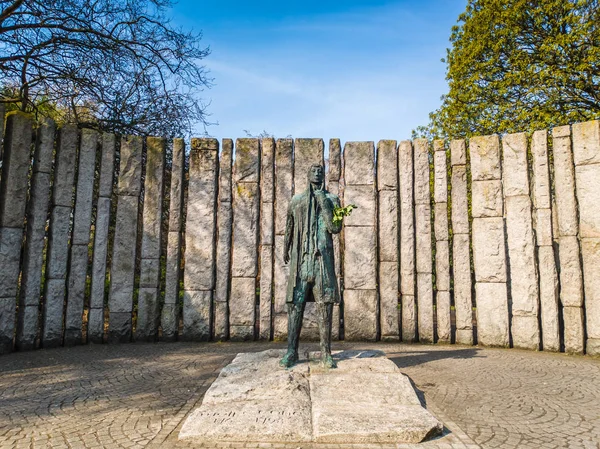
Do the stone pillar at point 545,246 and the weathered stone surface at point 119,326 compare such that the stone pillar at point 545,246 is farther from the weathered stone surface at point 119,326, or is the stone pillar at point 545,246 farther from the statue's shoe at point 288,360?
the weathered stone surface at point 119,326

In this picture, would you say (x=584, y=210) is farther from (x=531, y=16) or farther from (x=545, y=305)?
(x=531, y=16)

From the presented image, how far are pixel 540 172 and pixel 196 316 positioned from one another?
685 centimetres

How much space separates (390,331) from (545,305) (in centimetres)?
271

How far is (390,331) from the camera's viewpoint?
26.5ft

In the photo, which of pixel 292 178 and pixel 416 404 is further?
pixel 292 178

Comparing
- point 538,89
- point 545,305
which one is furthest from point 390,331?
point 538,89

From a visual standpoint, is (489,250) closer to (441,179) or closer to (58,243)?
(441,179)

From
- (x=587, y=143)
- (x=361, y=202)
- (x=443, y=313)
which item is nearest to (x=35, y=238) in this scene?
(x=361, y=202)

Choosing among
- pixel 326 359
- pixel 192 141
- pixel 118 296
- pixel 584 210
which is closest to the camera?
pixel 326 359

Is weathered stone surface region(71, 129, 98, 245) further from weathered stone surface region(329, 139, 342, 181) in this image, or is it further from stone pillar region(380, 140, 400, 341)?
stone pillar region(380, 140, 400, 341)

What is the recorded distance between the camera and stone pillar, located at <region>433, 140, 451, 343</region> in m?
7.93

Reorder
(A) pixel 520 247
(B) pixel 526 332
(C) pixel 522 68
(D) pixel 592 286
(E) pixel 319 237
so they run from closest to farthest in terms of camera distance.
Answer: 1. (E) pixel 319 237
2. (D) pixel 592 286
3. (B) pixel 526 332
4. (A) pixel 520 247
5. (C) pixel 522 68

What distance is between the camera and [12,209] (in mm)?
7496

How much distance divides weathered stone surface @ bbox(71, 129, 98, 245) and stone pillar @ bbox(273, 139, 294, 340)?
350 cm
